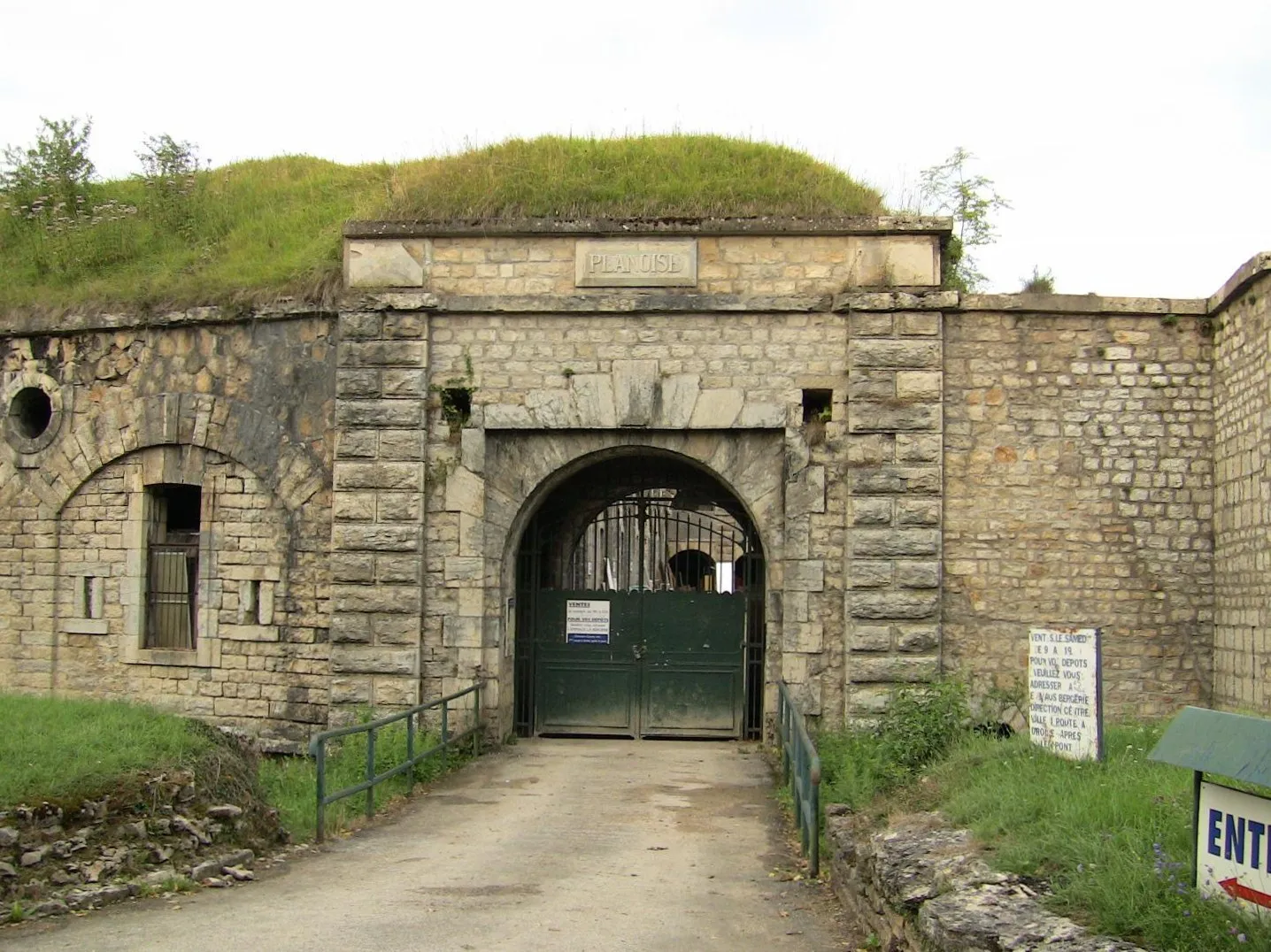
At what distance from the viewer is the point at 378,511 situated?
40.9ft

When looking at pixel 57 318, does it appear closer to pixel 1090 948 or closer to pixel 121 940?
pixel 121 940

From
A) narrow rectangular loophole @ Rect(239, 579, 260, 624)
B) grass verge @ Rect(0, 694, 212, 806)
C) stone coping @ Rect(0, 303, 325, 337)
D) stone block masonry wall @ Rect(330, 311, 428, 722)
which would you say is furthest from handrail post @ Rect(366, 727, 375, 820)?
stone coping @ Rect(0, 303, 325, 337)

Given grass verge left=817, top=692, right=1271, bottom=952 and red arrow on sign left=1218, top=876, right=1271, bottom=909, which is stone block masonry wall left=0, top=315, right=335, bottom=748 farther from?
red arrow on sign left=1218, top=876, right=1271, bottom=909

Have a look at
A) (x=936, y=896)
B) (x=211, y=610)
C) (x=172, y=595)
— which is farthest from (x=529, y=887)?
(x=172, y=595)

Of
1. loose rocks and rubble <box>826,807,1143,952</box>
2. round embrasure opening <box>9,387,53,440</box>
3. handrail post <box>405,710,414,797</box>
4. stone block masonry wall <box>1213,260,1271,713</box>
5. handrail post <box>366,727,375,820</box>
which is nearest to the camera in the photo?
loose rocks and rubble <box>826,807,1143,952</box>

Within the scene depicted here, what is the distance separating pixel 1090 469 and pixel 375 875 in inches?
302

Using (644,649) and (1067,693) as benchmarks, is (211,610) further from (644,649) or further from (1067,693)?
(1067,693)

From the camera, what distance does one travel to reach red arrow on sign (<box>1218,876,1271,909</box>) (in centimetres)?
439

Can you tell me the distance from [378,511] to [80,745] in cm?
480

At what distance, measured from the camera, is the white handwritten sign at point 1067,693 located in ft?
24.5

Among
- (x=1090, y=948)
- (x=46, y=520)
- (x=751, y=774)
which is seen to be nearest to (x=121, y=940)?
(x=1090, y=948)

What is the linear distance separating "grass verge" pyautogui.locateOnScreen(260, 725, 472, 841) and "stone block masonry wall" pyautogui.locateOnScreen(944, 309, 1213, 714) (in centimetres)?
486

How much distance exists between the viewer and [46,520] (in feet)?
45.6

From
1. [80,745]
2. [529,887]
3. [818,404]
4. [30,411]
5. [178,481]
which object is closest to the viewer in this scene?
[529,887]
